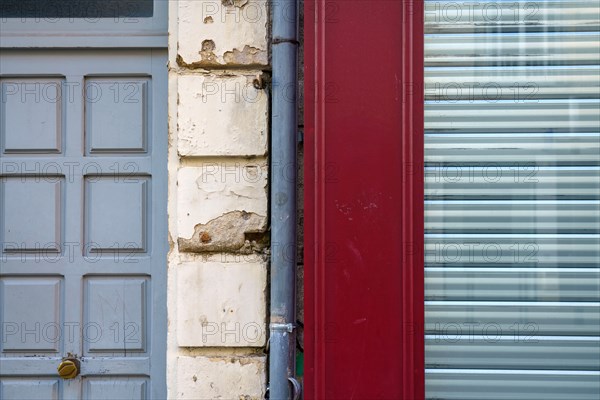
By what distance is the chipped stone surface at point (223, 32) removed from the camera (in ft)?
9.03

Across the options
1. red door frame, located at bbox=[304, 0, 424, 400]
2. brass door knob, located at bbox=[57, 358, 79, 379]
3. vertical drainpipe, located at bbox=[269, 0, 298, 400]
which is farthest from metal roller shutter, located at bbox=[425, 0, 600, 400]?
brass door knob, located at bbox=[57, 358, 79, 379]

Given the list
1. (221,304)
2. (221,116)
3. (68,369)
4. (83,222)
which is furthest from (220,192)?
(68,369)

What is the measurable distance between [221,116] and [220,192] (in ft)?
1.00

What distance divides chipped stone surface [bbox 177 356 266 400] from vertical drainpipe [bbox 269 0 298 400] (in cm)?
11

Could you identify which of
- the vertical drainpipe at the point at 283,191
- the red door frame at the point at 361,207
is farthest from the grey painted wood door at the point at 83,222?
the red door frame at the point at 361,207

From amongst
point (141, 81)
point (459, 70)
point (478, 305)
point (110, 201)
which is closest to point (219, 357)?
point (110, 201)

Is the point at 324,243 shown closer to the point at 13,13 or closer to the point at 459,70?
the point at 459,70

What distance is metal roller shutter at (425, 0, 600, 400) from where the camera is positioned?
8.59 feet

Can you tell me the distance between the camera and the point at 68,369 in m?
2.90

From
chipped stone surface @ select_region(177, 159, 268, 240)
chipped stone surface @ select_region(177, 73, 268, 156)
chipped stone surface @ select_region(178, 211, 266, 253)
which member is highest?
chipped stone surface @ select_region(177, 73, 268, 156)

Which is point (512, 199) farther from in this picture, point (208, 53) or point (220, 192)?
point (208, 53)

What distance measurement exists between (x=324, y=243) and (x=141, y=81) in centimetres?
113

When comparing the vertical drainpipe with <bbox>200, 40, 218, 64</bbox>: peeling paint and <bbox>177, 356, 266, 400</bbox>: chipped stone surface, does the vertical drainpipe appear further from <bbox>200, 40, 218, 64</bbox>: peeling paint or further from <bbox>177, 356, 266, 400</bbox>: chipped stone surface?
<bbox>200, 40, 218, 64</bbox>: peeling paint

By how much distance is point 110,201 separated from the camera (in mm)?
2984
